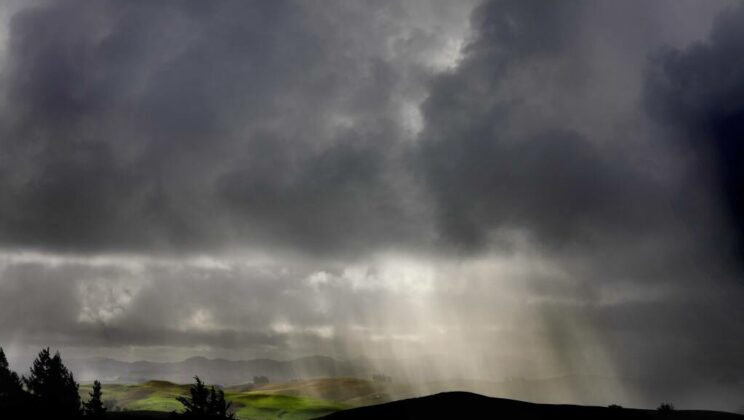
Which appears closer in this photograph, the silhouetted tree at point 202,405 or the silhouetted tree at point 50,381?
the silhouetted tree at point 202,405

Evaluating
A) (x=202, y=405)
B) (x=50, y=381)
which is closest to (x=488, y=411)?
(x=202, y=405)

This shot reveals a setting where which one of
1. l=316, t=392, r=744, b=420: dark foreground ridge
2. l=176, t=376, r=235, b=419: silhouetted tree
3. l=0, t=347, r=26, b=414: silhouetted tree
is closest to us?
l=176, t=376, r=235, b=419: silhouetted tree

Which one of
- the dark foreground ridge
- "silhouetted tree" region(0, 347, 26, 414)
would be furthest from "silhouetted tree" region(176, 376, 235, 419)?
"silhouetted tree" region(0, 347, 26, 414)

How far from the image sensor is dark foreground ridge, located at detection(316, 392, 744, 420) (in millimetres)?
93625

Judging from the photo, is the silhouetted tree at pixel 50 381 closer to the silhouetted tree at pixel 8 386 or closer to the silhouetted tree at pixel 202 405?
the silhouetted tree at pixel 8 386

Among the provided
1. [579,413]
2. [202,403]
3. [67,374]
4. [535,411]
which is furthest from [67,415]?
[579,413]

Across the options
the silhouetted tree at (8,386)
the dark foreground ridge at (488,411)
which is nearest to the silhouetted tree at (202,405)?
the dark foreground ridge at (488,411)

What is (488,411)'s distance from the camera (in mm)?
95625

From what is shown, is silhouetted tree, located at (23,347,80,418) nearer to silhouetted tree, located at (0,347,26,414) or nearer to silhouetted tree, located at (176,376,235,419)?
silhouetted tree, located at (0,347,26,414)

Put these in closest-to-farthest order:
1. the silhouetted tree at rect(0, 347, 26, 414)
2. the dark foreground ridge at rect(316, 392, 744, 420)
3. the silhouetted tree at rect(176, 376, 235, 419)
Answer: the silhouetted tree at rect(176, 376, 235, 419) < the dark foreground ridge at rect(316, 392, 744, 420) < the silhouetted tree at rect(0, 347, 26, 414)

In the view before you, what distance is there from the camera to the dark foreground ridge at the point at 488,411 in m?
93.6

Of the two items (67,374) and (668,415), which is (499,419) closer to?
(668,415)

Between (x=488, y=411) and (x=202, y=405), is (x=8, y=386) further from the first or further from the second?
(x=488, y=411)

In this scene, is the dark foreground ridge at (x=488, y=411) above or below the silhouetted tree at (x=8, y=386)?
below
